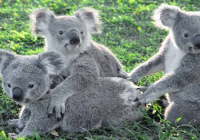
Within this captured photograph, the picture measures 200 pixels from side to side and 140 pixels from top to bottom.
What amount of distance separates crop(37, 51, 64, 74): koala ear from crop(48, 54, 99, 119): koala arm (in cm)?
31

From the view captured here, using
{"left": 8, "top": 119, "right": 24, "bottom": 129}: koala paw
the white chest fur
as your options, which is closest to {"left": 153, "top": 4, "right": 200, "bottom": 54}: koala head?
the white chest fur

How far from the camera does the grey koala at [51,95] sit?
333cm

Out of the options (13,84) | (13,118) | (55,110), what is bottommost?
(13,118)

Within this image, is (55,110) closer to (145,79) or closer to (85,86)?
(85,86)

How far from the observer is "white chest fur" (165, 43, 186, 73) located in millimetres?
4055

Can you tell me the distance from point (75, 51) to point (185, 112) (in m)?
1.62

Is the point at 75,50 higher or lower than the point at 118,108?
higher

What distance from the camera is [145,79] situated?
506cm

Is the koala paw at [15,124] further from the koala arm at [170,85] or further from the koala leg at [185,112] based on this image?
the koala leg at [185,112]

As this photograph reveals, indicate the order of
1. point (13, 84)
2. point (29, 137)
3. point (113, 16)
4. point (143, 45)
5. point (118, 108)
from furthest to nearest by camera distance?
point (113, 16) < point (143, 45) < point (118, 108) < point (29, 137) < point (13, 84)

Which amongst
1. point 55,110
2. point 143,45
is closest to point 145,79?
point 143,45

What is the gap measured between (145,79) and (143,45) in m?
1.29

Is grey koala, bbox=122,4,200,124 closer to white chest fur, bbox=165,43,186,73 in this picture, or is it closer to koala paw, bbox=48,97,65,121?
white chest fur, bbox=165,43,186,73

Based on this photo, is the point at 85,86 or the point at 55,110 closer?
the point at 55,110
